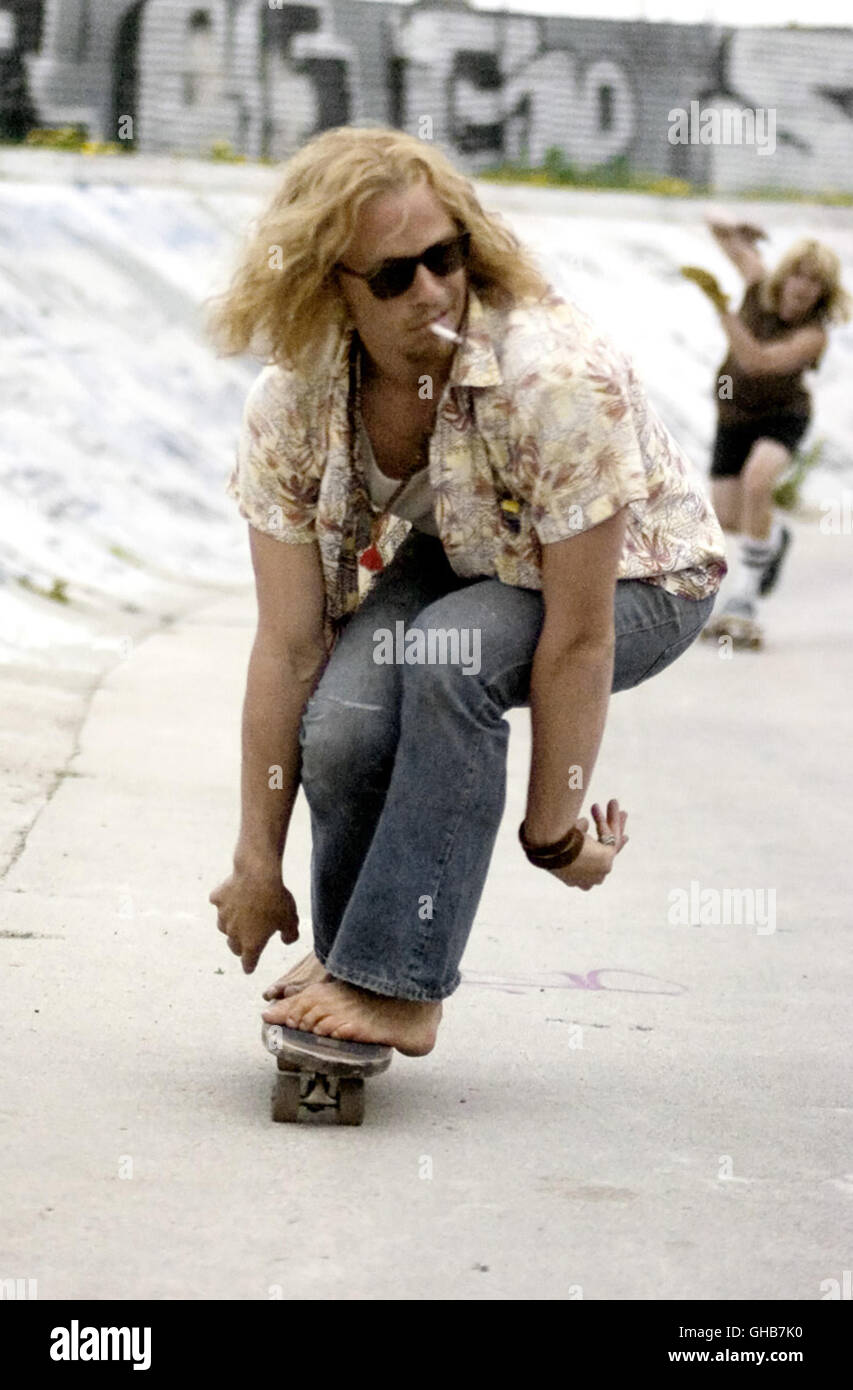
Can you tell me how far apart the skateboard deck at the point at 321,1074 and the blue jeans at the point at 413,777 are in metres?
0.09

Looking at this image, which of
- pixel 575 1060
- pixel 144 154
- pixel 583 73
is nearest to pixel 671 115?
pixel 583 73

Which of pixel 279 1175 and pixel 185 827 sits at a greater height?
pixel 279 1175

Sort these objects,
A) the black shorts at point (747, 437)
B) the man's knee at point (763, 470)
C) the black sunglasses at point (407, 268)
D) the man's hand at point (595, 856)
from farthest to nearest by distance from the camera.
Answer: the black shorts at point (747, 437), the man's knee at point (763, 470), the man's hand at point (595, 856), the black sunglasses at point (407, 268)

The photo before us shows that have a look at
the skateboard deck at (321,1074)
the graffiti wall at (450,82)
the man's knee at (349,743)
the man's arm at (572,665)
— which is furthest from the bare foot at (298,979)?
the graffiti wall at (450,82)

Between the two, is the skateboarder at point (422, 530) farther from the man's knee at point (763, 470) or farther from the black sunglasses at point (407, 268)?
the man's knee at point (763, 470)

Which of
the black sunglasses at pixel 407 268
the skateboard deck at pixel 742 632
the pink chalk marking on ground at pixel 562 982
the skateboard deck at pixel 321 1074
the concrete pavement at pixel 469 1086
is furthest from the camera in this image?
the skateboard deck at pixel 742 632

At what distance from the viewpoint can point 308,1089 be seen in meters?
2.86

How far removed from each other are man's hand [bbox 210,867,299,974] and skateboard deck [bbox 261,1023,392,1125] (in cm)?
18

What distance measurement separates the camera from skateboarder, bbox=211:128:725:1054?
2.74 m

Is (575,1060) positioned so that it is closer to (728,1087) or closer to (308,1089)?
(728,1087)

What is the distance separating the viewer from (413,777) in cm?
280

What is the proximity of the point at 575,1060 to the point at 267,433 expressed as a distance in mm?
1101

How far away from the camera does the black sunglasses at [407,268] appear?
2709mm
